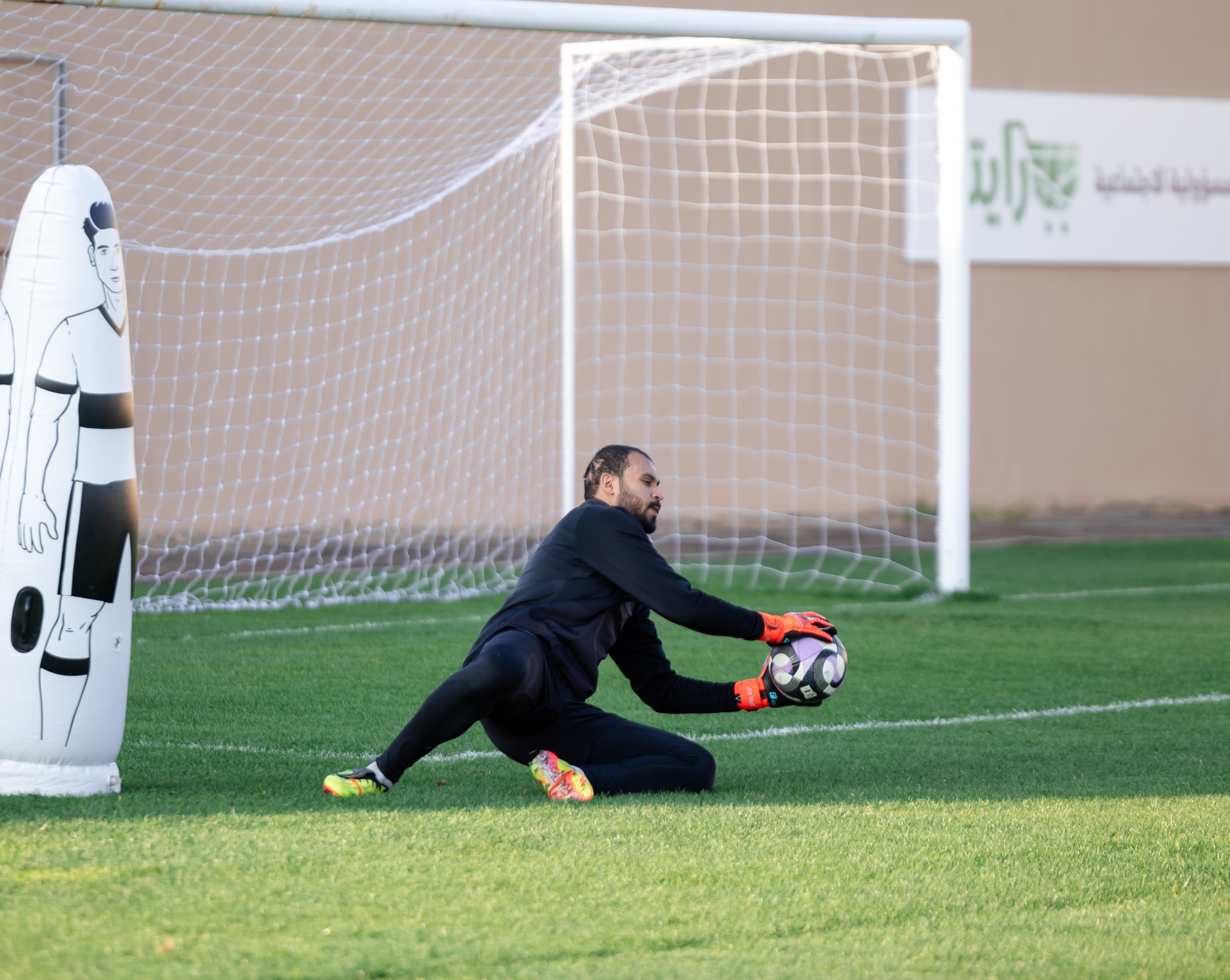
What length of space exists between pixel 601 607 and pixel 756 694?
0.49 meters

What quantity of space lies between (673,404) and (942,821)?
9.90m

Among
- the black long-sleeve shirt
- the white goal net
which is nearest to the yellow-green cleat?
the black long-sleeve shirt

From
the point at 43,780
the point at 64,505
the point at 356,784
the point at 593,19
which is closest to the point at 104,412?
the point at 64,505

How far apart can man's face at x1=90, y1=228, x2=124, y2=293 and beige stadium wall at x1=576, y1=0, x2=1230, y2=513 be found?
11.4 meters

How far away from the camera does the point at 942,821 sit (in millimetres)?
3871

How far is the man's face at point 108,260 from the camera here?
390cm

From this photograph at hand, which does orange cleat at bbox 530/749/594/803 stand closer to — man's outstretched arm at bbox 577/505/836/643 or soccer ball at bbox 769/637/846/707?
man's outstretched arm at bbox 577/505/836/643

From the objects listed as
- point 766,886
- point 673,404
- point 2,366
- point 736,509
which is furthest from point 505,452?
point 766,886

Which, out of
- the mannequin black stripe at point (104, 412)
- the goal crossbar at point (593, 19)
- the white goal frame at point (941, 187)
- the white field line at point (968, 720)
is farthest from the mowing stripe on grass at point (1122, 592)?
the mannequin black stripe at point (104, 412)

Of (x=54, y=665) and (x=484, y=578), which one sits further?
(x=484, y=578)

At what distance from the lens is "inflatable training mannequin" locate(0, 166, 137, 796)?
3762mm

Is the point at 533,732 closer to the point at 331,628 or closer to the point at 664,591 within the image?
the point at 664,591

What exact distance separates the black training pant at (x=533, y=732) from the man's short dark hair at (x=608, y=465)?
48 centimetres

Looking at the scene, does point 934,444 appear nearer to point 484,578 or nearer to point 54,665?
point 484,578
